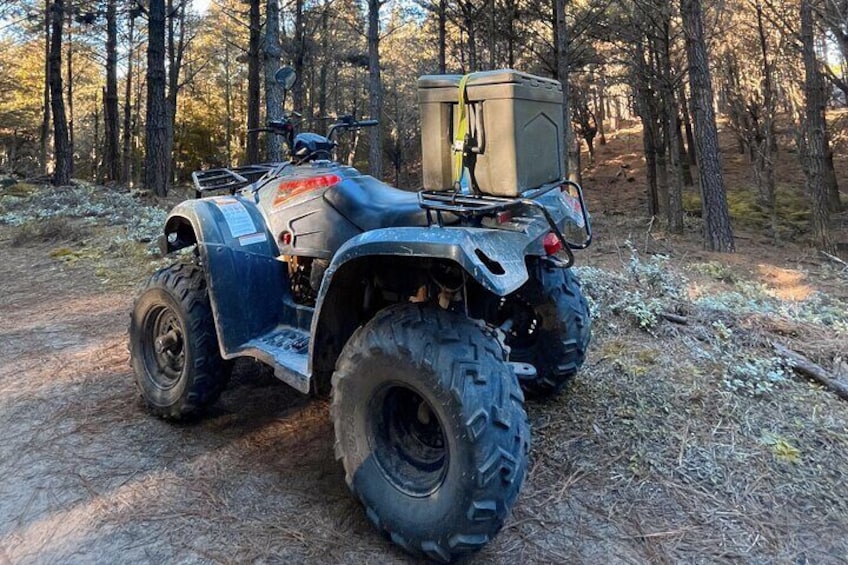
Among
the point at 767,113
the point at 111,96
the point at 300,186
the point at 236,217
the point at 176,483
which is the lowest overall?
the point at 176,483

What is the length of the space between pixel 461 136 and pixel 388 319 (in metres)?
0.89

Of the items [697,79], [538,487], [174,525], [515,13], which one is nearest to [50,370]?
[174,525]

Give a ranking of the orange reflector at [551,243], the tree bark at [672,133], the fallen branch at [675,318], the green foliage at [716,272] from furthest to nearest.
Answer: the tree bark at [672,133], the green foliage at [716,272], the fallen branch at [675,318], the orange reflector at [551,243]

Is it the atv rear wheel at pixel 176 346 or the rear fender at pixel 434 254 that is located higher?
the rear fender at pixel 434 254

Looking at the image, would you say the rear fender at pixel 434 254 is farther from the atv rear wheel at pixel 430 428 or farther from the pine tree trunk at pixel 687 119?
the pine tree trunk at pixel 687 119

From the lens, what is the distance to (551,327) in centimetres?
319

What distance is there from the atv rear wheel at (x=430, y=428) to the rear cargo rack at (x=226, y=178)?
5.69 ft

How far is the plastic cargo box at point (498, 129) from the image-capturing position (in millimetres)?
2479

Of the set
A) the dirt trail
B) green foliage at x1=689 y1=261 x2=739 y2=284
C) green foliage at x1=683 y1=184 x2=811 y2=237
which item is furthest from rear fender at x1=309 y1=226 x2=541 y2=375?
green foliage at x1=683 y1=184 x2=811 y2=237

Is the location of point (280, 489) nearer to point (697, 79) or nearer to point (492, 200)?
point (492, 200)

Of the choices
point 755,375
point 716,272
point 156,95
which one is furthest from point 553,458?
point 156,95

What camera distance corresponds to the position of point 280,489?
8.82 ft

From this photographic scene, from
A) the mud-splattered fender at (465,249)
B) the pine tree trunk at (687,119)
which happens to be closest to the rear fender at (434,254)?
the mud-splattered fender at (465,249)

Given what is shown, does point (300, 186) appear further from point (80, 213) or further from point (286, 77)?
point (80, 213)
